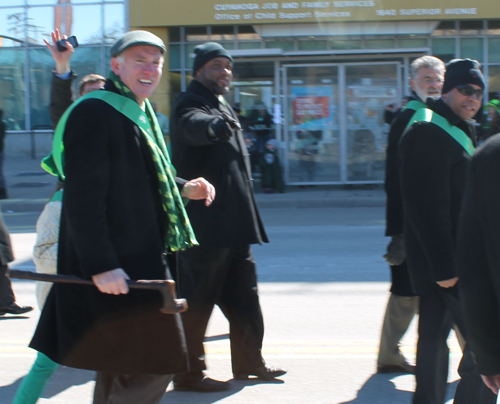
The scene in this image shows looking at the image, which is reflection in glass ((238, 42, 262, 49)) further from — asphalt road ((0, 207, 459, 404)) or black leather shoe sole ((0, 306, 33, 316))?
black leather shoe sole ((0, 306, 33, 316))

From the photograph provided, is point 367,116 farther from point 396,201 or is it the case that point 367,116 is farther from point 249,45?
point 396,201

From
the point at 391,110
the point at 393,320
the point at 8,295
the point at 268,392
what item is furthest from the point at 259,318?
the point at 391,110

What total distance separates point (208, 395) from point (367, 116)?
11589 mm

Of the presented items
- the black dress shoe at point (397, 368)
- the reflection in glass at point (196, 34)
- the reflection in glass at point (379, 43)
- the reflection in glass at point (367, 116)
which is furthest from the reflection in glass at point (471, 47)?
the black dress shoe at point (397, 368)

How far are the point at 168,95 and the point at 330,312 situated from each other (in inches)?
482

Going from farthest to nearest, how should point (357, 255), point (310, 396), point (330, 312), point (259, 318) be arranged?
point (357, 255) < point (330, 312) < point (259, 318) < point (310, 396)

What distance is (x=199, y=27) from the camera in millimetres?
16438

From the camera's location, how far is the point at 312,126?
1471 centimetres

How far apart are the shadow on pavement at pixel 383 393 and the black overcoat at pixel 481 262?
5.77 ft

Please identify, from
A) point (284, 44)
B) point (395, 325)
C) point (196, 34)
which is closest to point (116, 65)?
point (395, 325)

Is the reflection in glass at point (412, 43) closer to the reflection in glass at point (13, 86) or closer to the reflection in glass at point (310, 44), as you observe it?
the reflection in glass at point (310, 44)

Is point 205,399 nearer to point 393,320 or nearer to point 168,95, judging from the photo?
point 393,320

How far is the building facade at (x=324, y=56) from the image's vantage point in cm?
1439

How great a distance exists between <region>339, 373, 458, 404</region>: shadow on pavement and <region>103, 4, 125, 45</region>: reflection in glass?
1629 cm
